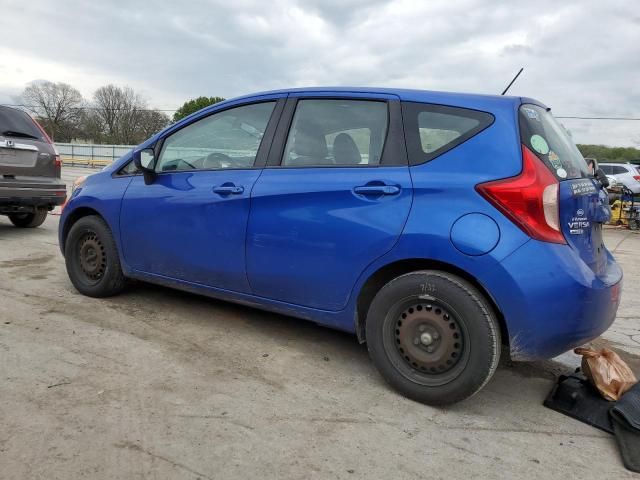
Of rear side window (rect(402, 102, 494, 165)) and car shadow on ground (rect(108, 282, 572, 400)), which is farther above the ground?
rear side window (rect(402, 102, 494, 165))

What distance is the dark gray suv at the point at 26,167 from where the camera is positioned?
6.64m

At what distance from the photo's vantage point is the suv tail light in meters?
2.54

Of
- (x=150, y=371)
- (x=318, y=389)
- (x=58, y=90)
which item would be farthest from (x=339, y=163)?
(x=58, y=90)

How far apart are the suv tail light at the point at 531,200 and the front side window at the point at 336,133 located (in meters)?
0.74

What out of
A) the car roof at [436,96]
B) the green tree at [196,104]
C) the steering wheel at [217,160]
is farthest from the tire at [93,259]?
the green tree at [196,104]

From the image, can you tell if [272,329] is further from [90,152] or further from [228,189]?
[90,152]

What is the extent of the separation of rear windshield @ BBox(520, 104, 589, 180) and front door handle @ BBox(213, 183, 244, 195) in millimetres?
1763

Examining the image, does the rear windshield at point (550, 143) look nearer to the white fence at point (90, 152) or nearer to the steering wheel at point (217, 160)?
the steering wheel at point (217, 160)

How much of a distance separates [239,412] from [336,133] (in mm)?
1747

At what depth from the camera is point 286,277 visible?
3.22m

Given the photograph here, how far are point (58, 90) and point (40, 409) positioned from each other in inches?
3084

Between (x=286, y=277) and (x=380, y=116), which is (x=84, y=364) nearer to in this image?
(x=286, y=277)

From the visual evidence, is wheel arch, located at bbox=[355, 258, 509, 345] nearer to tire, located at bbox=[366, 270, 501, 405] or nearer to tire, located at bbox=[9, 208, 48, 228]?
tire, located at bbox=[366, 270, 501, 405]

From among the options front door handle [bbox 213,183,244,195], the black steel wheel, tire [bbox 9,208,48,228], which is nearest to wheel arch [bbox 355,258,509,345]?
the black steel wheel
